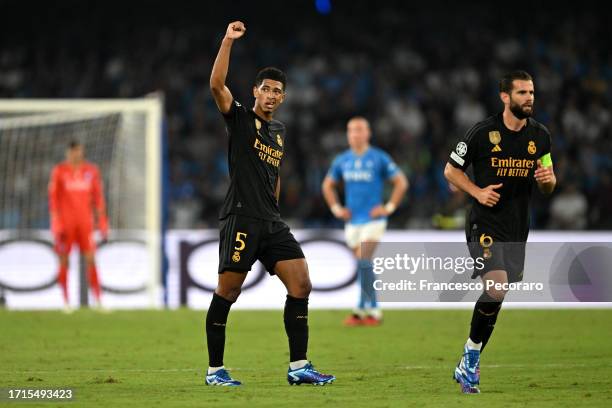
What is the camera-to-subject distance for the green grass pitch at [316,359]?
23.1 feet

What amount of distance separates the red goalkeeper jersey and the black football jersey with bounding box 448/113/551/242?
27.3ft

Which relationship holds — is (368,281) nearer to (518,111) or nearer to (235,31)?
(518,111)

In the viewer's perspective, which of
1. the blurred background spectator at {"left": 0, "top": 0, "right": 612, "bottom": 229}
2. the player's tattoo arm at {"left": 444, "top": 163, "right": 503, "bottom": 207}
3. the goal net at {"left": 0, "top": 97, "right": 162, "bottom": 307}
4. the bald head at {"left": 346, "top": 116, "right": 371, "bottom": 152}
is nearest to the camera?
the player's tattoo arm at {"left": 444, "top": 163, "right": 503, "bottom": 207}

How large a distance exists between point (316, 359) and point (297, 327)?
2.14 m

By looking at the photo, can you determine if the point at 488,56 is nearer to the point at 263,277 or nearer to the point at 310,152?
the point at 310,152

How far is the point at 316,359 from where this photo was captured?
9617mm

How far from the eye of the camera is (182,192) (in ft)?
68.0

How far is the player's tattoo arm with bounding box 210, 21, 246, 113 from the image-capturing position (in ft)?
23.1

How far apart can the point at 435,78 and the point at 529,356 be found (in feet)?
50.1

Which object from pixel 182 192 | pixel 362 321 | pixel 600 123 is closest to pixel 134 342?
pixel 362 321

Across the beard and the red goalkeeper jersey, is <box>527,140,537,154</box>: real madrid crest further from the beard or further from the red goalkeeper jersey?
the red goalkeeper jersey

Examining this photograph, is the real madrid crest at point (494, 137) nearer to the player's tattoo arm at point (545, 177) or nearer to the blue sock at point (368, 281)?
the player's tattoo arm at point (545, 177)

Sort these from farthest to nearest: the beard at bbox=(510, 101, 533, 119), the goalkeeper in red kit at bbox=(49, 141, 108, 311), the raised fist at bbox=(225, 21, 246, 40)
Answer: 1. the goalkeeper in red kit at bbox=(49, 141, 108, 311)
2. the beard at bbox=(510, 101, 533, 119)
3. the raised fist at bbox=(225, 21, 246, 40)

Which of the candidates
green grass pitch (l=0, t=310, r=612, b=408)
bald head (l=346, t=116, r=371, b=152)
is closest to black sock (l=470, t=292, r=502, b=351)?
green grass pitch (l=0, t=310, r=612, b=408)
